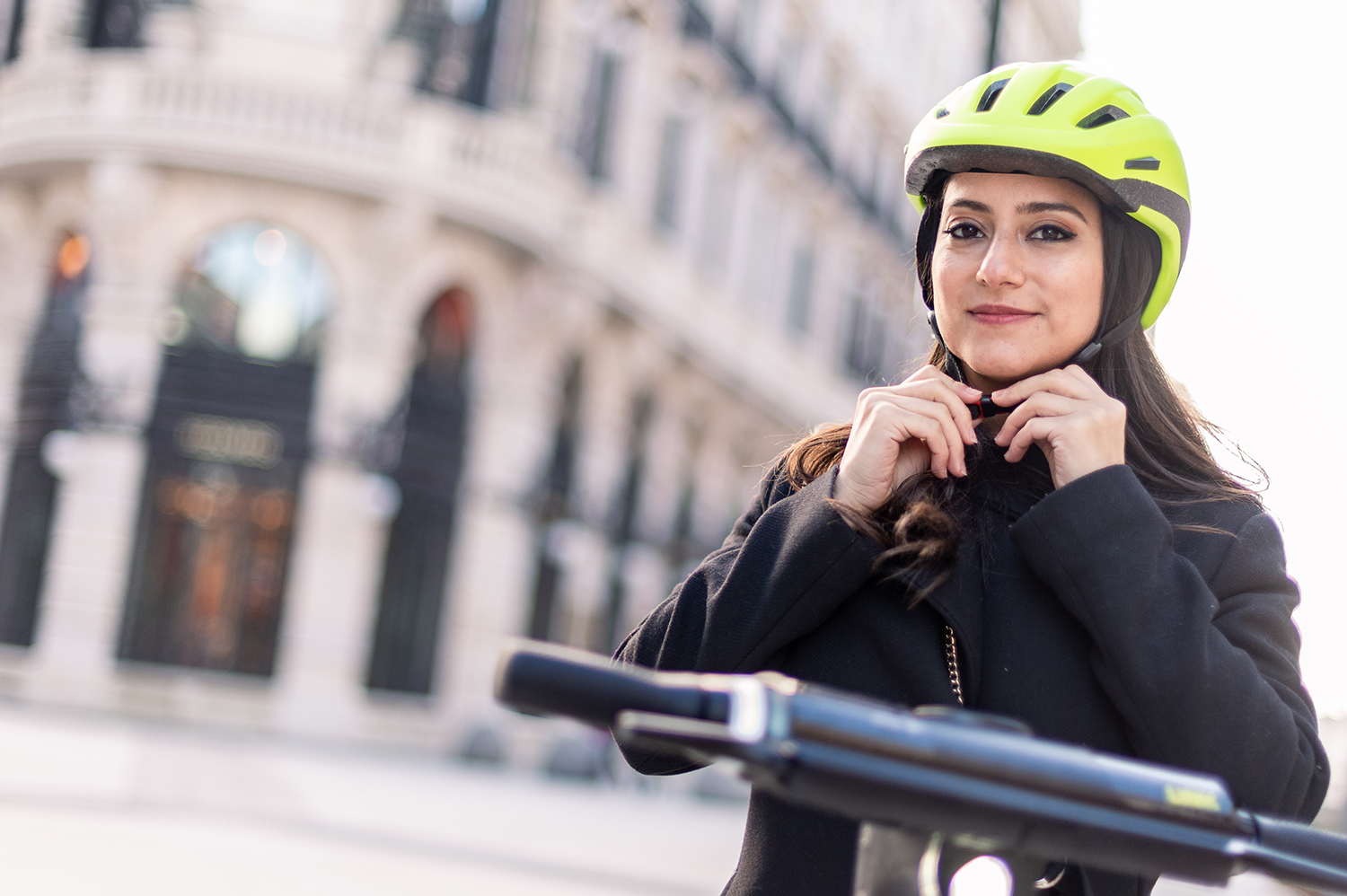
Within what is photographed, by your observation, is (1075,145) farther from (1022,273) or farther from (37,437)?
(37,437)

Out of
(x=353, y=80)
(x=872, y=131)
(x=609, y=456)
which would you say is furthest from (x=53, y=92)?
(x=872, y=131)

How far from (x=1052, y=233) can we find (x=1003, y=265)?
0.36 feet

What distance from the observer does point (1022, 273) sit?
76.0 inches

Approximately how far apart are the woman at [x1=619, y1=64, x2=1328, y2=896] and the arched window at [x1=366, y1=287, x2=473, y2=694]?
1655 cm

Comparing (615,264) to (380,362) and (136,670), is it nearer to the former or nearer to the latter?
(380,362)

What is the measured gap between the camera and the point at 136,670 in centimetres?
1697

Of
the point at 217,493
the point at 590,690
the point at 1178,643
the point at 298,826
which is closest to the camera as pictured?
the point at 590,690

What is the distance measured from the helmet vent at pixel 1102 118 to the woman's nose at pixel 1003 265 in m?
0.21

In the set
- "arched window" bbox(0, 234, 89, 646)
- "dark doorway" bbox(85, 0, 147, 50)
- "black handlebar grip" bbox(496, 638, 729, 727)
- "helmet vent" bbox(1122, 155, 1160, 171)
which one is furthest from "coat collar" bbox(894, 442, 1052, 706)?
"dark doorway" bbox(85, 0, 147, 50)

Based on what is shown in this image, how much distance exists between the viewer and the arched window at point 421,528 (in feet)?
60.0

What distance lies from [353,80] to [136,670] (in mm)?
7810

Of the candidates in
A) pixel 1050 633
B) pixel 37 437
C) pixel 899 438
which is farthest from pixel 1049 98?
pixel 37 437

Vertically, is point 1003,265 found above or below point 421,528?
below

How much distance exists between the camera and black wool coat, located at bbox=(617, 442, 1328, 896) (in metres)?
1.56
